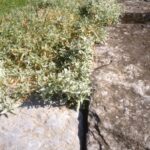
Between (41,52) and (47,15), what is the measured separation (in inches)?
68.9

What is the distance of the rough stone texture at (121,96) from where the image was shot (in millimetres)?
6398

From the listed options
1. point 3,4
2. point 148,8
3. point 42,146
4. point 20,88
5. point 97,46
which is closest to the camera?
point 42,146

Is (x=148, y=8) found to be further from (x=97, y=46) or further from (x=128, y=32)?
(x=97, y=46)

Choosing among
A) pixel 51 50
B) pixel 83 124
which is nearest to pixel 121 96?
pixel 83 124

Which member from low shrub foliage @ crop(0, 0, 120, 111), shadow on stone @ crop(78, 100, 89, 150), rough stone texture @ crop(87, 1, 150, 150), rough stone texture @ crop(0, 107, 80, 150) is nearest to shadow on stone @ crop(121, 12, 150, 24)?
low shrub foliage @ crop(0, 0, 120, 111)

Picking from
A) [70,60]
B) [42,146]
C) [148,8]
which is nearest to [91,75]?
[70,60]

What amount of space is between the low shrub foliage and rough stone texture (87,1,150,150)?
295mm

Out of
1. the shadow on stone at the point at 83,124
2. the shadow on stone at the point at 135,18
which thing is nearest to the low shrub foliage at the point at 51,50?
the shadow on stone at the point at 83,124

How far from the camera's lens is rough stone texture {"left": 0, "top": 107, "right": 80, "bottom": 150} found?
6523 millimetres

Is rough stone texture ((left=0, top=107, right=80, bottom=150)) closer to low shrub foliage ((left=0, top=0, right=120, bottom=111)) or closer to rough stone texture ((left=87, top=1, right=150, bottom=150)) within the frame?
low shrub foliage ((left=0, top=0, right=120, bottom=111))

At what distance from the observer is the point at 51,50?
27.6 ft

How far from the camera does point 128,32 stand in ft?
29.9

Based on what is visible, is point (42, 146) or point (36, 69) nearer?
point (42, 146)

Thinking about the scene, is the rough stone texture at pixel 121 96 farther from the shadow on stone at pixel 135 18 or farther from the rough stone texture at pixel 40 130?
the shadow on stone at pixel 135 18
